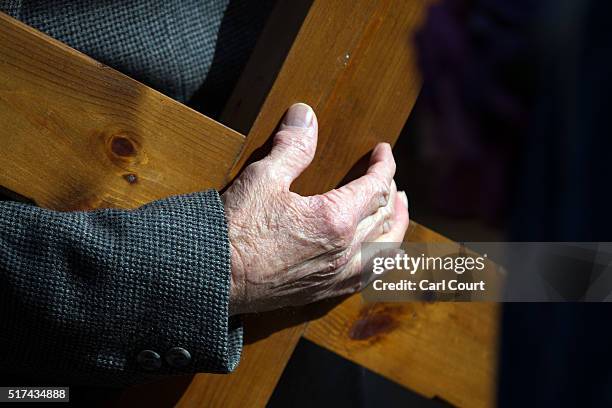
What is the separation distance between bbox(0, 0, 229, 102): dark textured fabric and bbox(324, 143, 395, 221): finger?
0.25 m

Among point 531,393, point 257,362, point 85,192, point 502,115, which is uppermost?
point 502,115

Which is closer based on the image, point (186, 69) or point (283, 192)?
point (283, 192)

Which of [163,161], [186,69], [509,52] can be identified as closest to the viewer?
[509,52]

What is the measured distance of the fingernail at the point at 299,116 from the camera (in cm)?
114

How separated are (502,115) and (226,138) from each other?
473 mm

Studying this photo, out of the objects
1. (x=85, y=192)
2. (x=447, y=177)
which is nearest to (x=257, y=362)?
(x=85, y=192)

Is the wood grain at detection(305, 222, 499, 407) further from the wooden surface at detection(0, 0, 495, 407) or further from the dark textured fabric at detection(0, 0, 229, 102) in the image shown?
the dark textured fabric at detection(0, 0, 229, 102)

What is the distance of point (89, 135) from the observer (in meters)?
1.08

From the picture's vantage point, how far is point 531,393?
72 centimetres

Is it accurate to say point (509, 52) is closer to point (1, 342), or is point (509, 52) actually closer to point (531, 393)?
point (531, 393)

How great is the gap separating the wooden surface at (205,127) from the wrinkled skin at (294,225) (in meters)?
0.03

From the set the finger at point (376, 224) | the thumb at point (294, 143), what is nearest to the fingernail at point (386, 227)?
the finger at point (376, 224)

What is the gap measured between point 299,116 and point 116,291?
0.29m

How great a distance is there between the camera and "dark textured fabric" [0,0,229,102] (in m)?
1.17
